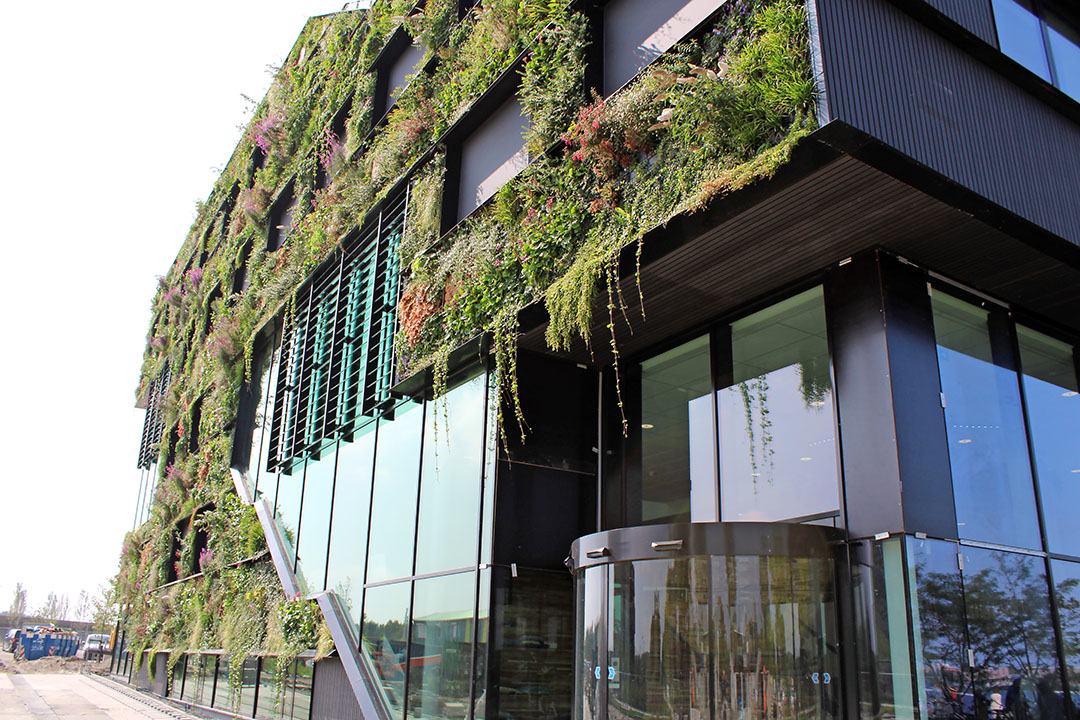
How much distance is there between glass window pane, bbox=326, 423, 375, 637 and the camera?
1163cm

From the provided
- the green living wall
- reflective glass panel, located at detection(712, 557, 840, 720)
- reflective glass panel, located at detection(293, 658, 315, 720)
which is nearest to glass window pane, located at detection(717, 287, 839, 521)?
reflective glass panel, located at detection(712, 557, 840, 720)

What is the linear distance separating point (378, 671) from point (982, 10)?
32.2ft

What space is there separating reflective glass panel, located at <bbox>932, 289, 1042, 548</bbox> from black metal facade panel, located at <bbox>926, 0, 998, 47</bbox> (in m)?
2.31

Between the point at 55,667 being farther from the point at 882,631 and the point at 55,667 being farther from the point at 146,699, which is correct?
the point at 882,631

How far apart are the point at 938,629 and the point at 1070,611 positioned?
5.81 feet

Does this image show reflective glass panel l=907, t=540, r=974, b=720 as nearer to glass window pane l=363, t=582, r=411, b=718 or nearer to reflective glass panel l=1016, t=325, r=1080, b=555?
reflective glass panel l=1016, t=325, r=1080, b=555

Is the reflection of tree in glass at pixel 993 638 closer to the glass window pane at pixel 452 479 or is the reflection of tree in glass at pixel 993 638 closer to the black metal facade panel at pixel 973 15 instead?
the black metal facade panel at pixel 973 15

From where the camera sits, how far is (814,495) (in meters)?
6.94

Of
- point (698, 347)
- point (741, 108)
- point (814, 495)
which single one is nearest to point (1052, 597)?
point (814, 495)

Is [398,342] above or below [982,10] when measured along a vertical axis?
below

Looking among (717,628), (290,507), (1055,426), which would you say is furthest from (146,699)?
(1055,426)

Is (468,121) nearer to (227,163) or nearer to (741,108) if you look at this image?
(741,108)

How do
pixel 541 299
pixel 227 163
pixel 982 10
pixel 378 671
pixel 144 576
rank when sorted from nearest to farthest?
pixel 982 10
pixel 541 299
pixel 378 671
pixel 144 576
pixel 227 163

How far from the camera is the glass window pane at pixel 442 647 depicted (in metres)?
8.67
